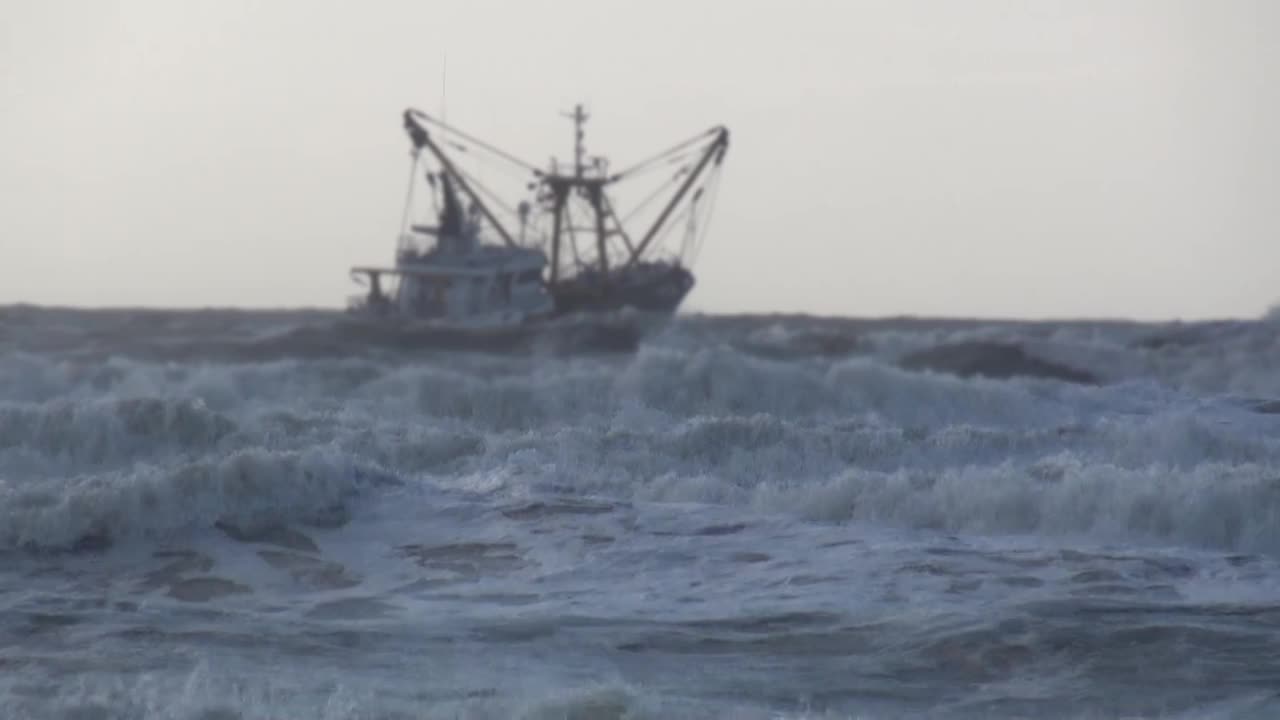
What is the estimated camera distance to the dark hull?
204ft

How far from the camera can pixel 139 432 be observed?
60.7ft

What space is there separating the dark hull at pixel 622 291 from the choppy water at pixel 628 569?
40160mm

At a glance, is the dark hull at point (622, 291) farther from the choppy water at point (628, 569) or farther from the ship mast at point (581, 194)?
the choppy water at point (628, 569)

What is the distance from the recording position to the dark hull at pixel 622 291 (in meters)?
62.2

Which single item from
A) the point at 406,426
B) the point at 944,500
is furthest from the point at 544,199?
the point at 944,500

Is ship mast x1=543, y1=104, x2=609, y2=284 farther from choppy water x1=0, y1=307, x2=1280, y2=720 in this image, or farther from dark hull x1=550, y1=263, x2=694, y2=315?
choppy water x1=0, y1=307, x2=1280, y2=720

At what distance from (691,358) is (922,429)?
10283 mm

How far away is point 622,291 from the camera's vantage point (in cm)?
6312

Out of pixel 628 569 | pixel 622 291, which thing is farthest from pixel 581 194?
pixel 628 569

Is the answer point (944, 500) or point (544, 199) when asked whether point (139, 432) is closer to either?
point (944, 500)

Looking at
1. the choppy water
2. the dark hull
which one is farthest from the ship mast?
the choppy water

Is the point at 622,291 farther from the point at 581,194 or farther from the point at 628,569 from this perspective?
the point at 628,569

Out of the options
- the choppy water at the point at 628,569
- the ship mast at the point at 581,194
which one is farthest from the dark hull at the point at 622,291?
the choppy water at the point at 628,569

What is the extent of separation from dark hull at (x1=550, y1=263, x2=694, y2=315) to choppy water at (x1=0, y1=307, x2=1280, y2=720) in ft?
132
